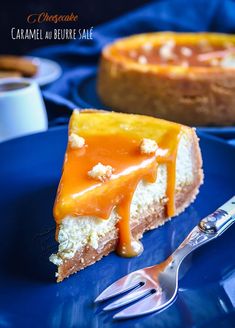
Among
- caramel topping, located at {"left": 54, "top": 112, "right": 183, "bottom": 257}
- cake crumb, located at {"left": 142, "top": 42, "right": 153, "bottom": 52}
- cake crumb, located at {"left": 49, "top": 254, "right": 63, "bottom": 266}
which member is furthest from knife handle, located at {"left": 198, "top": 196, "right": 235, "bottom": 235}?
cake crumb, located at {"left": 142, "top": 42, "right": 153, "bottom": 52}

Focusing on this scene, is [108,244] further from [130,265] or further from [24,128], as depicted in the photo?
[24,128]

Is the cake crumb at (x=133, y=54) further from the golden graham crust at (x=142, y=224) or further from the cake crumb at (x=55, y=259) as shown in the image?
the cake crumb at (x=55, y=259)

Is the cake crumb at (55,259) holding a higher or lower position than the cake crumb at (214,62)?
higher

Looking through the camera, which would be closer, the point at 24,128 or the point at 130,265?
the point at 130,265

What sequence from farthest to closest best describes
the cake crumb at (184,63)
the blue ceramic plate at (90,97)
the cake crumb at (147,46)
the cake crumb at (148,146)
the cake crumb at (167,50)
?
the cake crumb at (147,46)
the cake crumb at (167,50)
the cake crumb at (184,63)
the blue ceramic plate at (90,97)
the cake crumb at (148,146)

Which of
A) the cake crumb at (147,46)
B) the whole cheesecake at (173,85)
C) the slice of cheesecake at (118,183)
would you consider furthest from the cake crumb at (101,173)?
the cake crumb at (147,46)

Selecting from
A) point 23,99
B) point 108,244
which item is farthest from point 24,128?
point 108,244

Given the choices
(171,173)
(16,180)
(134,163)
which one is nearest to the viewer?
(134,163)
